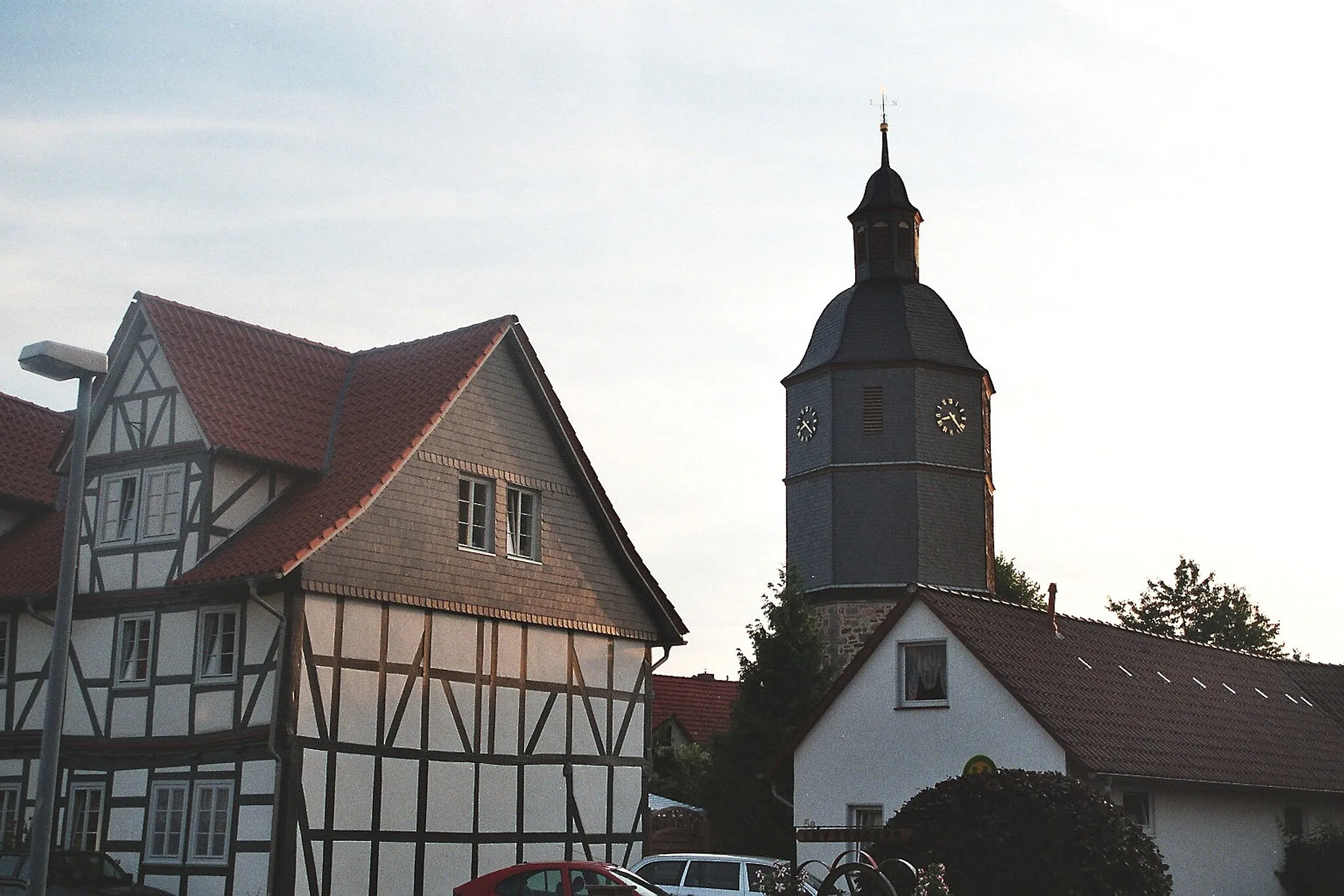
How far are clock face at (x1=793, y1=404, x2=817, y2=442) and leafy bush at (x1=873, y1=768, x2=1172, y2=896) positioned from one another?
3423 cm

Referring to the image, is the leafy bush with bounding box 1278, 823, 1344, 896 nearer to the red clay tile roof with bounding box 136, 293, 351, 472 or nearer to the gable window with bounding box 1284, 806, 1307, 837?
the gable window with bounding box 1284, 806, 1307, 837

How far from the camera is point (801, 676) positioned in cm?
3866

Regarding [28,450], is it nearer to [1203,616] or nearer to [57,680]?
[57,680]

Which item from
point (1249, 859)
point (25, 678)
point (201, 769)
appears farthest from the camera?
point (1249, 859)

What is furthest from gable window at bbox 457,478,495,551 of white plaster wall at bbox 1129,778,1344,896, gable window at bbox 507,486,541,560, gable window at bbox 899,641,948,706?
white plaster wall at bbox 1129,778,1344,896

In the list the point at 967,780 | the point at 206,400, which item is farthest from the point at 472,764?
the point at 967,780

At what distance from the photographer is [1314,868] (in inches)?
1223

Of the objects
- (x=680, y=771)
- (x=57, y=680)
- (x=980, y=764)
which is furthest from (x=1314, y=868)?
(x=57, y=680)

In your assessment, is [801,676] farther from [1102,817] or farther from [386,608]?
[1102,817]

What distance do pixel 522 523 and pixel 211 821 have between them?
24.8ft

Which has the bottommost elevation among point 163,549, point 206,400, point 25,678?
point 25,678

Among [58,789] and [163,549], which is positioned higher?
[163,549]

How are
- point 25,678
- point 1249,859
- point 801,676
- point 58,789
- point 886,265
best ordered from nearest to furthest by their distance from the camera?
point 58,789
point 25,678
point 1249,859
point 801,676
point 886,265

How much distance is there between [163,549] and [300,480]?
8.29 feet
